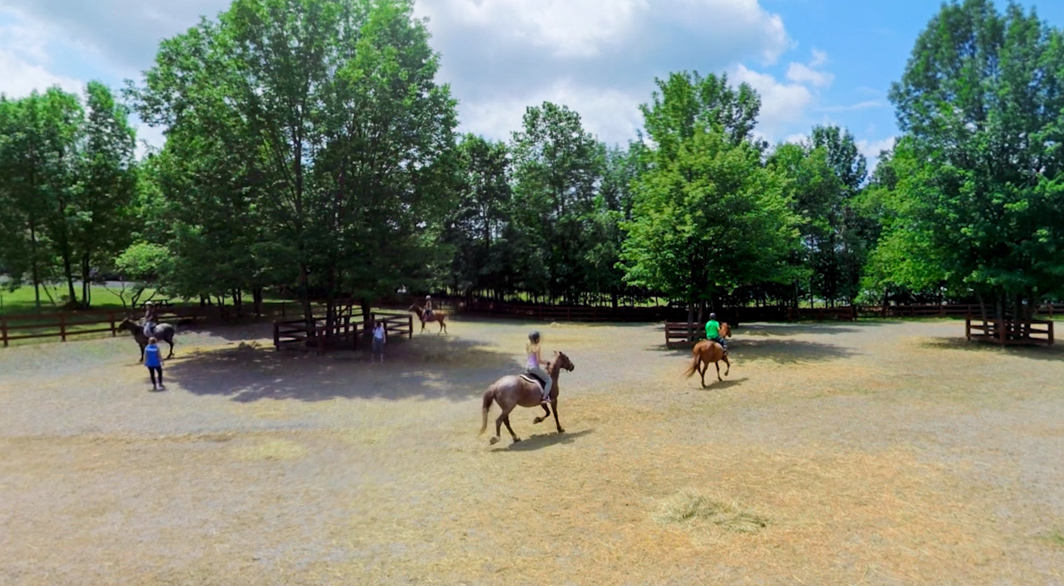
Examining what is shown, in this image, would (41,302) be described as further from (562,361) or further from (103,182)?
(562,361)

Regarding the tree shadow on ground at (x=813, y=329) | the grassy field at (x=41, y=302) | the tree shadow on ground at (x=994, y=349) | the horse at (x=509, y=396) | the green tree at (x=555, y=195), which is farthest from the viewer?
the green tree at (x=555, y=195)

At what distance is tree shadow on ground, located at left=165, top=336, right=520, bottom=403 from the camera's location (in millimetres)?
14523

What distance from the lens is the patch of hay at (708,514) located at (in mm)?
6090

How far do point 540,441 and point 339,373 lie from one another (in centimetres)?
979

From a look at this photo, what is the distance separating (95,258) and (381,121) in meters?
25.0

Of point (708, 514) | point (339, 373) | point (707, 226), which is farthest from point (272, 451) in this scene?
point (707, 226)

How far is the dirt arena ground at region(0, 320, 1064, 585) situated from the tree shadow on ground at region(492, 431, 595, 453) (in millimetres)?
63

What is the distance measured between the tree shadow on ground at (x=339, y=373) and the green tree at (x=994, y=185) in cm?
1595

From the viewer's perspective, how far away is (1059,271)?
674 inches

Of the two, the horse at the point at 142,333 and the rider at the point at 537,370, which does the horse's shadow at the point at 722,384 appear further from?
the horse at the point at 142,333

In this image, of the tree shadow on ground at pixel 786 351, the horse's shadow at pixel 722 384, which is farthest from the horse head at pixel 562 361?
the tree shadow on ground at pixel 786 351

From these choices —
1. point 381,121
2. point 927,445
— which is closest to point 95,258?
point 381,121

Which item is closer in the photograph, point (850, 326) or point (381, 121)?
point (381, 121)

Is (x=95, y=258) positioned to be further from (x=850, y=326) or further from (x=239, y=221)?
(x=850, y=326)
